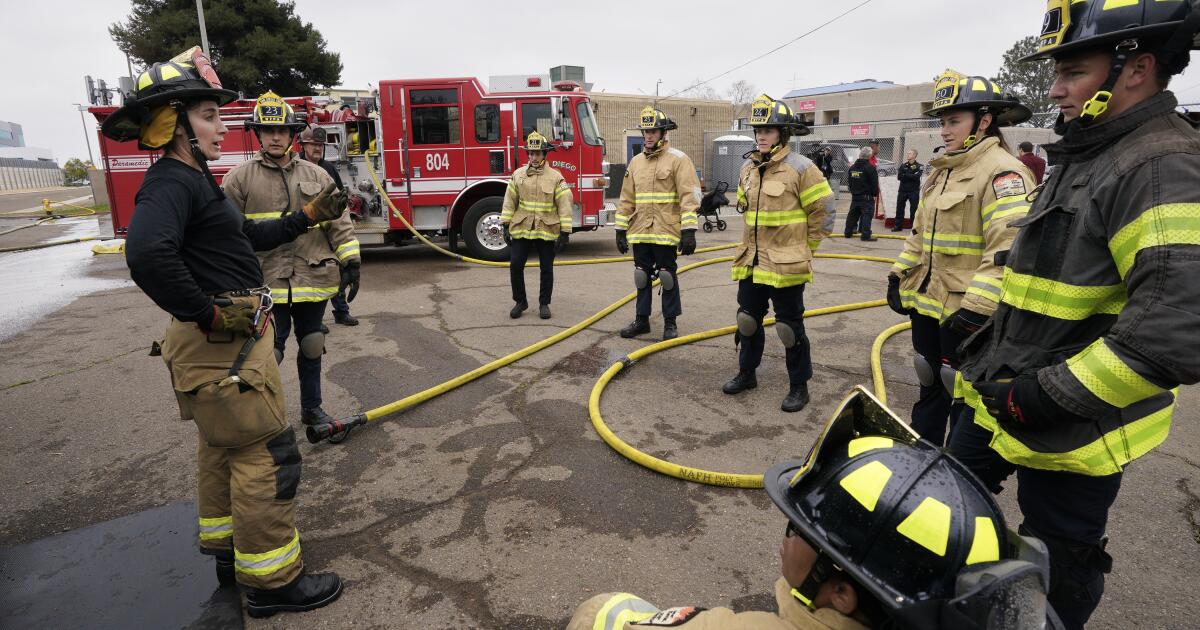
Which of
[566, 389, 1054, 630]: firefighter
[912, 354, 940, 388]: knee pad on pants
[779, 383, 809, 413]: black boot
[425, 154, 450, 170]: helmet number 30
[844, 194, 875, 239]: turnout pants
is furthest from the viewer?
[844, 194, 875, 239]: turnout pants

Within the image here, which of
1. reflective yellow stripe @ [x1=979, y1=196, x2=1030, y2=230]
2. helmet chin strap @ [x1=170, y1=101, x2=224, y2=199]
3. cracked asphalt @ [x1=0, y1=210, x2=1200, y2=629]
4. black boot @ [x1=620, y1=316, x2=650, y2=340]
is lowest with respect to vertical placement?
cracked asphalt @ [x1=0, y1=210, x2=1200, y2=629]

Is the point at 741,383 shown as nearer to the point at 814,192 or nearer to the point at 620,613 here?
the point at 814,192

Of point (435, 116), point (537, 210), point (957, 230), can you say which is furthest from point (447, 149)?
point (957, 230)

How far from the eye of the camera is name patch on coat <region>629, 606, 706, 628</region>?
4.58ft

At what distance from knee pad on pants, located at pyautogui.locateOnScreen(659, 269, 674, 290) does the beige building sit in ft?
58.1

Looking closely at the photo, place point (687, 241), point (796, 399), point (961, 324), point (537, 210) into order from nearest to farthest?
point (961, 324)
point (796, 399)
point (687, 241)
point (537, 210)

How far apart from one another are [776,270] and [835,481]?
118 inches

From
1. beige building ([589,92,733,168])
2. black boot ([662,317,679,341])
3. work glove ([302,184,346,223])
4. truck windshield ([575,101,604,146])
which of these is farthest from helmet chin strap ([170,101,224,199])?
beige building ([589,92,733,168])

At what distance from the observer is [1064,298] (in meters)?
1.72

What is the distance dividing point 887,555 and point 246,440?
227 centimetres

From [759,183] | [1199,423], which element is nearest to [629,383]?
[759,183]

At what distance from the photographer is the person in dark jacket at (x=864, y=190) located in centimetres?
1237

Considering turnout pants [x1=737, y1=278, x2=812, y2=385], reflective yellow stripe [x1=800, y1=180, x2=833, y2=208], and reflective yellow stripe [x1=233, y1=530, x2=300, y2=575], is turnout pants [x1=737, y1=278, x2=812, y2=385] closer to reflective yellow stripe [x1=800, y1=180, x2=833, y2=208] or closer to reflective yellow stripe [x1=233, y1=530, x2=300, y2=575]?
reflective yellow stripe [x1=800, y1=180, x2=833, y2=208]

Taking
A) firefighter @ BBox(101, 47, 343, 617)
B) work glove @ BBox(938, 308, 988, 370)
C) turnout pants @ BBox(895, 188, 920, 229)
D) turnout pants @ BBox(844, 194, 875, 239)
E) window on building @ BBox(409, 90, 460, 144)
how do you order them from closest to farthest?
firefighter @ BBox(101, 47, 343, 617)
work glove @ BBox(938, 308, 988, 370)
window on building @ BBox(409, 90, 460, 144)
turnout pants @ BBox(844, 194, 875, 239)
turnout pants @ BBox(895, 188, 920, 229)
